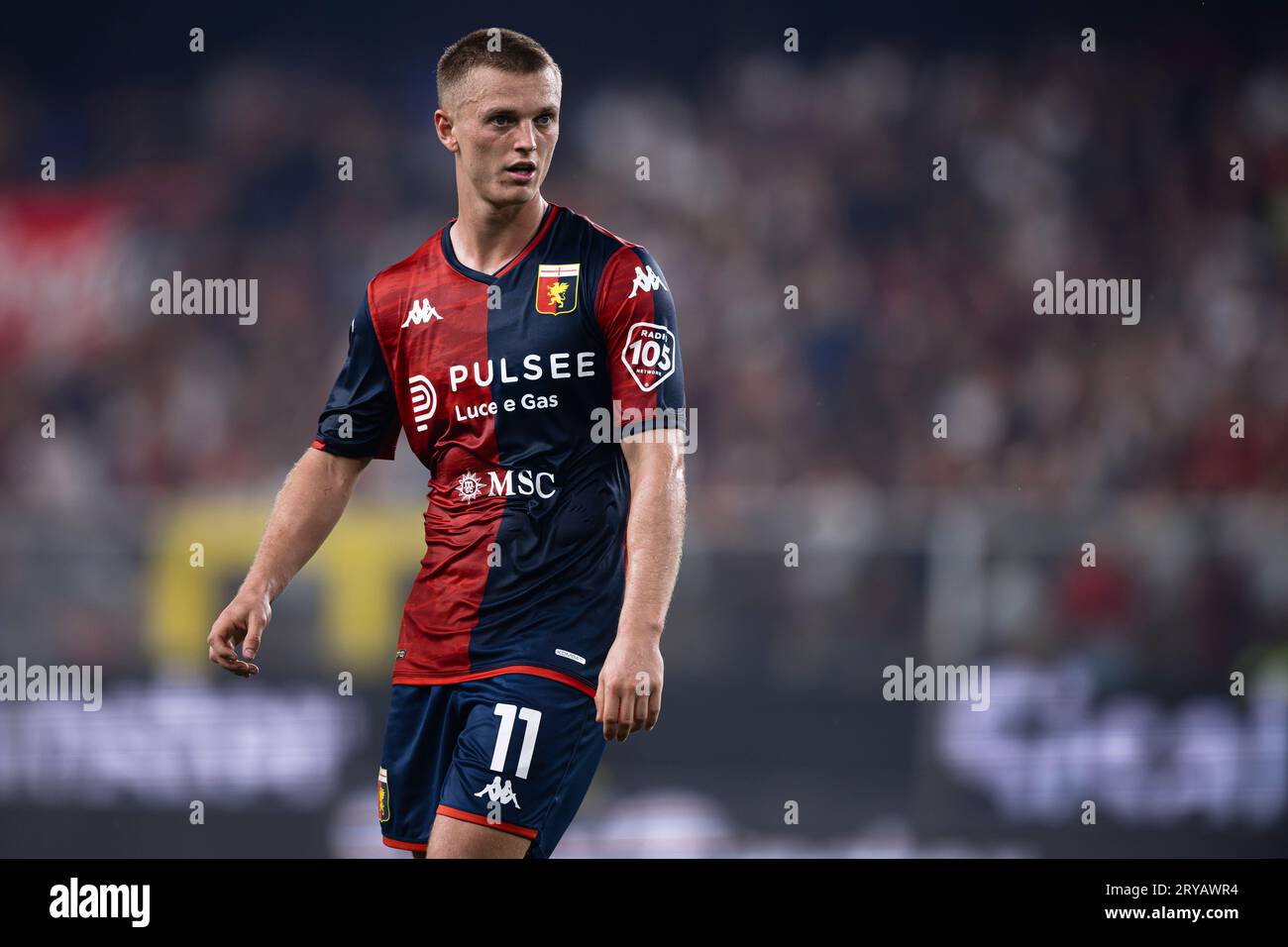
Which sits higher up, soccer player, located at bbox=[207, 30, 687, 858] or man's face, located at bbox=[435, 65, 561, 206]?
man's face, located at bbox=[435, 65, 561, 206]

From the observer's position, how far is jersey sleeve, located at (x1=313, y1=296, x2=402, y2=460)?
4.08 meters

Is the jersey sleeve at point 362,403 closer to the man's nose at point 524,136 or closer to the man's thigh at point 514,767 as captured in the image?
the man's nose at point 524,136

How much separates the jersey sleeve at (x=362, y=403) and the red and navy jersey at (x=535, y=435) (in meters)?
0.11

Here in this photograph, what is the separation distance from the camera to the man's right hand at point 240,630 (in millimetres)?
3791

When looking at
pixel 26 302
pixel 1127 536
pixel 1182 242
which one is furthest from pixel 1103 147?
pixel 26 302

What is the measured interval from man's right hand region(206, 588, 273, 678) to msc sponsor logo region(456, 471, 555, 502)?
23.0 inches

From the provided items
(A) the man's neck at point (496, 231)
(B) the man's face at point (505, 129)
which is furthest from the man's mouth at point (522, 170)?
(A) the man's neck at point (496, 231)

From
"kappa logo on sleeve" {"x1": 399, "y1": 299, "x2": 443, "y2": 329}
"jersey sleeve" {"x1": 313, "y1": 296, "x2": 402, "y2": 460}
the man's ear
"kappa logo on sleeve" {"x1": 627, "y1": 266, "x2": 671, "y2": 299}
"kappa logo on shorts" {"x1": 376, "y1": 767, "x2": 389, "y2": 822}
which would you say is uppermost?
the man's ear

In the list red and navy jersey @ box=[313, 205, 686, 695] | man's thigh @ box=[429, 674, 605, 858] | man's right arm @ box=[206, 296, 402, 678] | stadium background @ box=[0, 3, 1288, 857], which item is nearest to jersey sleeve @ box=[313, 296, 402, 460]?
man's right arm @ box=[206, 296, 402, 678]

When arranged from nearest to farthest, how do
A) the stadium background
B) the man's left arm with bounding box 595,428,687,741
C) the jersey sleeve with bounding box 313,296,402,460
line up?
1. the man's left arm with bounding box 595,428,687,741
2. the jersey sleeve with bounding box 313,296,402,460
3. the stadium background

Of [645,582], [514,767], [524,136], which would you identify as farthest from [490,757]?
[524,136]

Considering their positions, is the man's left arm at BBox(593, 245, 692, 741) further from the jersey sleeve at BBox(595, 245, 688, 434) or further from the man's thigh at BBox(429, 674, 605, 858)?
the man's thigh at BBox(429, 674, 605, 858)

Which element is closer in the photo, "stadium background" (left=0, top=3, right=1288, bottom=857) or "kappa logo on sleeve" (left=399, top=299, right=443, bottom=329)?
"kappa logo on sleeve" (left=399, top=299, right=443, bottom=329)

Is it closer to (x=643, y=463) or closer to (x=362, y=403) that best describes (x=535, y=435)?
(x=643, y=463)
